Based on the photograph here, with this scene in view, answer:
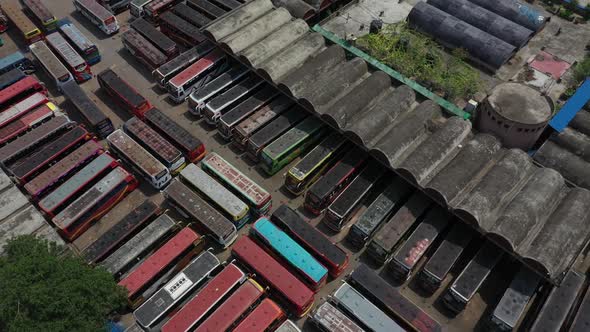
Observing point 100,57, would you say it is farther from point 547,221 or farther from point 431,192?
point 547,221

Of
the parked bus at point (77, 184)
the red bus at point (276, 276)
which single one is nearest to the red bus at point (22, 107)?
the parked bus at point (77, 184)

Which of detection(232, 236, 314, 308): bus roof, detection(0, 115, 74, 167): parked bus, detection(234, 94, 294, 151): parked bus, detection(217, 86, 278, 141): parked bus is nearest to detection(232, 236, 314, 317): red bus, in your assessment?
detection(232, 236, 314, 308): bus roof

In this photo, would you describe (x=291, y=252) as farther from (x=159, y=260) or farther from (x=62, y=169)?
(x=62, y=169)

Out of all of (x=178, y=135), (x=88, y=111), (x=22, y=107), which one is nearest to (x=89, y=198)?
(x=178, y=135)

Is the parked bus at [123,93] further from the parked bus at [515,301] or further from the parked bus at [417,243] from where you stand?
the parked bus at [515,301]

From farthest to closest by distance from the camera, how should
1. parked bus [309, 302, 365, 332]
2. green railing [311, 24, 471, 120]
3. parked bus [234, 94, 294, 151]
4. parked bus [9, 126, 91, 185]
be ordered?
1. green railing [311, 24, 471, 120]
2. parked bus [234, 94, 294, 151]
3. parked bus [9, 126, 91, 185]
4. parked bus [309, 302, 365, 332]

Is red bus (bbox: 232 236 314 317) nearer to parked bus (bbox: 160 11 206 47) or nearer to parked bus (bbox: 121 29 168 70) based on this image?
parked bus (bbox: 121 29 168 70)

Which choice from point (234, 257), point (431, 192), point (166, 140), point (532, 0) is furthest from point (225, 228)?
point (532, 0)
